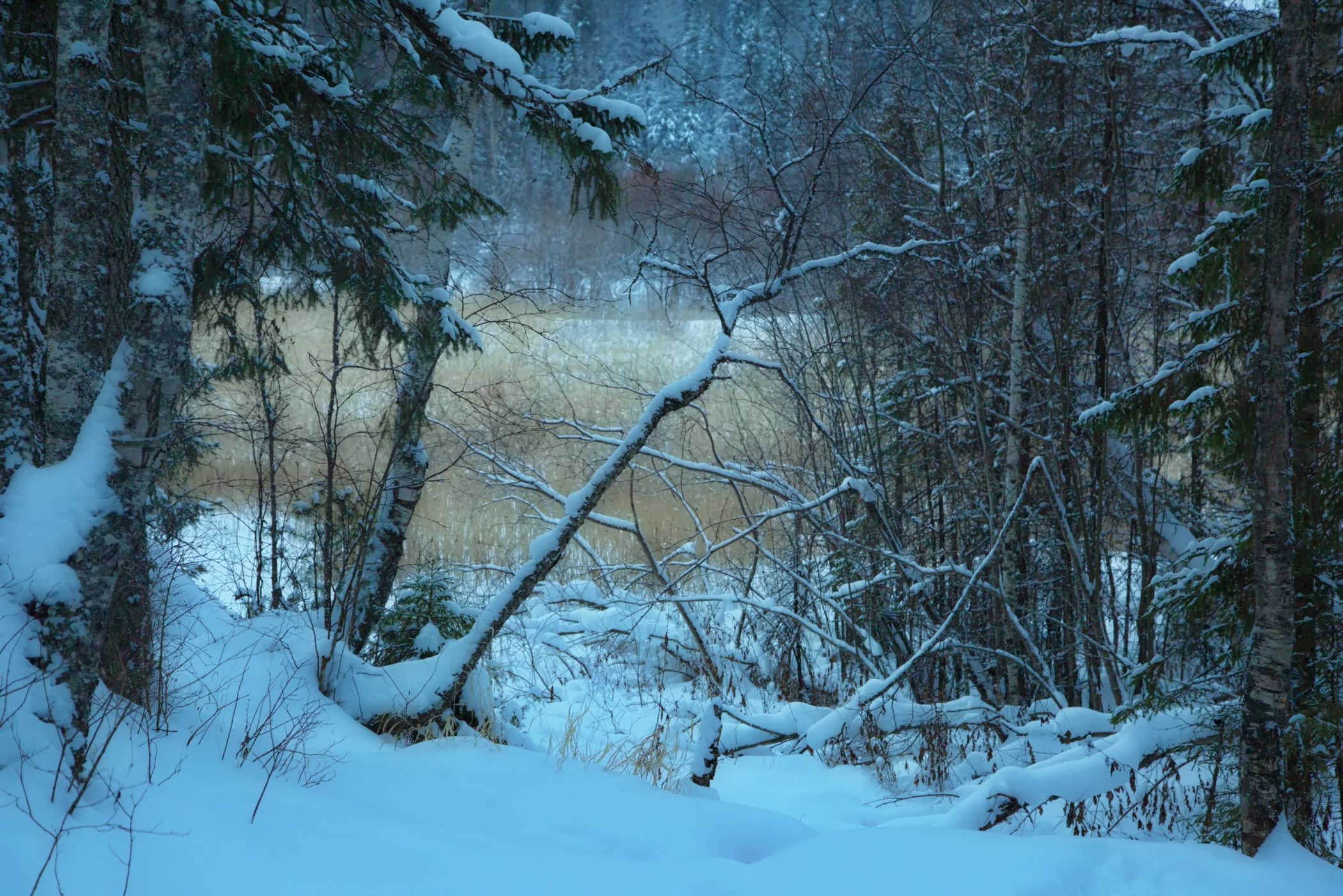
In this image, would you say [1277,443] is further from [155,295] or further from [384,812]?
[155,295]

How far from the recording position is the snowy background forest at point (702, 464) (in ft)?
10.0

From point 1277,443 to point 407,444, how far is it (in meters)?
5.09

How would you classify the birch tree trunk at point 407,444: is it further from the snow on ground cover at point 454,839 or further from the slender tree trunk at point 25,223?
the slender tree trunk at point 25,223

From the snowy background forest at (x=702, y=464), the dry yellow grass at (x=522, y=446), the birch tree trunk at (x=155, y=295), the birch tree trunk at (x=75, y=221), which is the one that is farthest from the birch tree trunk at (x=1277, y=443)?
the dry yellow grass at (x=522, y=446)

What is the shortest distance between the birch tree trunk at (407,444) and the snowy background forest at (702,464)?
3 centimetres

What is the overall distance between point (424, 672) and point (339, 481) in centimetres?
210

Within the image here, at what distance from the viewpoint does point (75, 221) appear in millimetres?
3104

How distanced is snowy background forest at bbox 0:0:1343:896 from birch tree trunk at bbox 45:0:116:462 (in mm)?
16

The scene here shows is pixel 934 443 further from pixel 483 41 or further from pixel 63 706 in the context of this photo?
pixel 63 706

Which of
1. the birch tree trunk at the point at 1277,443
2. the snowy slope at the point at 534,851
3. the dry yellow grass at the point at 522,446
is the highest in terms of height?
the dry yellow grass at the point at 522,446

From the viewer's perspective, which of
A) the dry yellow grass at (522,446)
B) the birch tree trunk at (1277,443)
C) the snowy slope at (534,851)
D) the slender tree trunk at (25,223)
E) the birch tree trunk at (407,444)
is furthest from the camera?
the dry yellow grass at (522,446)

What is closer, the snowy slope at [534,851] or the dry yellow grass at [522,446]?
the snowy slope at [534,851]

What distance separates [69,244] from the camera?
3.10m

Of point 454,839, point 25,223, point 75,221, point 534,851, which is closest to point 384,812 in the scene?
point 454,839
